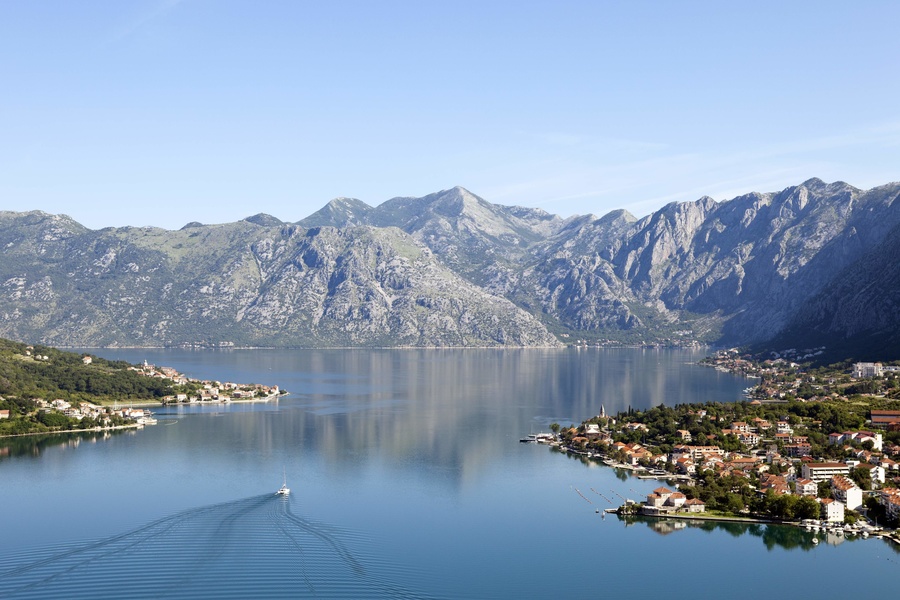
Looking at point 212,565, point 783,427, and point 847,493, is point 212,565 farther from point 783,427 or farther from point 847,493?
point 783,427

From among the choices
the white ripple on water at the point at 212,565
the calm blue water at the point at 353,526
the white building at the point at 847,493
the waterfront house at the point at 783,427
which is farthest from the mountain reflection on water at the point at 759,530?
the waterfront house at the point at 783,427

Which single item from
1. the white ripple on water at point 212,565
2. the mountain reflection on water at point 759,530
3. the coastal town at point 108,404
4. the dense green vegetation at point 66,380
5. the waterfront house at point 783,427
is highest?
the dense green vegetation at point 66,380

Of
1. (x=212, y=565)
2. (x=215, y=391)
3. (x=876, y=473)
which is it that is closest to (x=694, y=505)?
(x=876, y=473)

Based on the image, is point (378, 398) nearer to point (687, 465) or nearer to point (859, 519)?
point (687, 465)

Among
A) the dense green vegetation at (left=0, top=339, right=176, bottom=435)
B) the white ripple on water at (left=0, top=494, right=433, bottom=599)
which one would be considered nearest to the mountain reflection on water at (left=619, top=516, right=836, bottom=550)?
the white ripple on water at (left=0, top=494, right=433, bottom=599)

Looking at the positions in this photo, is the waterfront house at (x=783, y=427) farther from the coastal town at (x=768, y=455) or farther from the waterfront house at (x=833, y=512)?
the waterfront house at (x=833, y=512)

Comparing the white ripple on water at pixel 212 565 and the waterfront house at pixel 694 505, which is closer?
the white ripple on water at pixel 212 565
